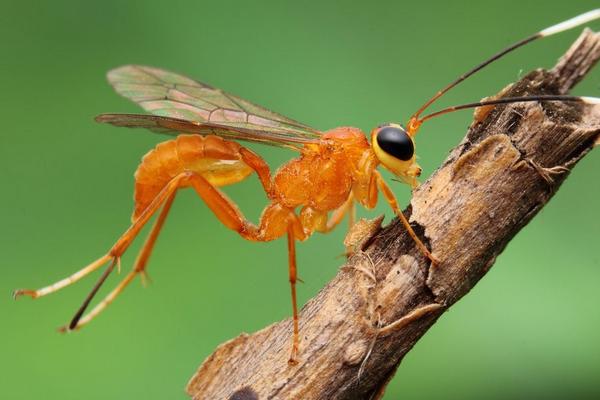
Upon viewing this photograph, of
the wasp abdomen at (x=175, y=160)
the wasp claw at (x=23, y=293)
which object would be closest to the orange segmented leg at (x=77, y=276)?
the wasp claw at (x=23, y=293)

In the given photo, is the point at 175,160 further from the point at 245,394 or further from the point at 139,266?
the point at 245,394

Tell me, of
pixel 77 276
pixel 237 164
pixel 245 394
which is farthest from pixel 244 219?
pixel 245 394

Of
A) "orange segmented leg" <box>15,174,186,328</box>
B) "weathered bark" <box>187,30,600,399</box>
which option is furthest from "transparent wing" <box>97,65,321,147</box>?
"weathered bark" <box>187,30,600,399</box>

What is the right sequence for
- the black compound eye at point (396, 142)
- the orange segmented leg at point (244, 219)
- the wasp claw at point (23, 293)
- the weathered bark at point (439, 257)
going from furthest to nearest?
the orange segmented leg at point (244, 219), the wasp claw at point (23, 293), the black compound eye at point (396, 142), the weathered bark at point (439, 257)

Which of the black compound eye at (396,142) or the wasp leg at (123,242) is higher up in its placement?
the black compound eye at (396,142)

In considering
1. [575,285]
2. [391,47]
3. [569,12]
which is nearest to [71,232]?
[391,47]

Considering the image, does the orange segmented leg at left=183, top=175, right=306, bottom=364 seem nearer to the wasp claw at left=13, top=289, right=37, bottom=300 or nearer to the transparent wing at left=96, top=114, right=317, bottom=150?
the transparent wing at left=96, top=114, right=317, bottom=150

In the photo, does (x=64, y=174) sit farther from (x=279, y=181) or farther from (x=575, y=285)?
(x=575, y=285)

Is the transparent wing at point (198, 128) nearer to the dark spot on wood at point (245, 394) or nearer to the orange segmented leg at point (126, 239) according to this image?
the orange segmented leg at point (126, 239)
